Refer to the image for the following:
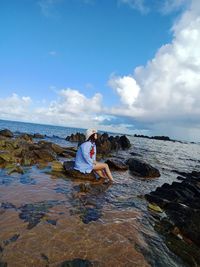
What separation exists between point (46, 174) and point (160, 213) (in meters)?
6.52

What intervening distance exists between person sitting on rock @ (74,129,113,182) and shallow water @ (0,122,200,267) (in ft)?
5.90

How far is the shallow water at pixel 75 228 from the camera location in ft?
17.8

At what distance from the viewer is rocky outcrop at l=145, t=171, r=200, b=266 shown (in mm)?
6555

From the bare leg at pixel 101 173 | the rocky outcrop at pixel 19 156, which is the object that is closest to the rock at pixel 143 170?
the bare leg at pixel 101 173

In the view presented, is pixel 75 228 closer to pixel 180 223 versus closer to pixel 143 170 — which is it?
pixel 180 223

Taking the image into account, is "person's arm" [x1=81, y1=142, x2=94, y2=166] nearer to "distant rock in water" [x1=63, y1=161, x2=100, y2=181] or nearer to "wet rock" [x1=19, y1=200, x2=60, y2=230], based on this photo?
"distant rock in water" [x1=63, y1=161, x2=100, y2=181]

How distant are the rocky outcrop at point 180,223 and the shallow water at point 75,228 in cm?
38

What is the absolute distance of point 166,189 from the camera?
39.7 ft

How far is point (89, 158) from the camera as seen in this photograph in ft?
39.7

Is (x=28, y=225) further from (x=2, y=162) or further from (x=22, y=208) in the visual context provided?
(x=2, y=162)

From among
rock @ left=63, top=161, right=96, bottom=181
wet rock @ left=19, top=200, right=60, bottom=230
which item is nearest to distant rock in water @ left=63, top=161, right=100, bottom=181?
rock @ left=63, top=161, right=96, bottom=181

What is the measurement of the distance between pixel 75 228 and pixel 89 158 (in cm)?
558

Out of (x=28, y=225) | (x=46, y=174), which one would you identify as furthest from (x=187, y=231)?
(x=46, y=174)

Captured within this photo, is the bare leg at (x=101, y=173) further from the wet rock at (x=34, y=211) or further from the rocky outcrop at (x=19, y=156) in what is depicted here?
the wet rock at (x=34, y=211)
